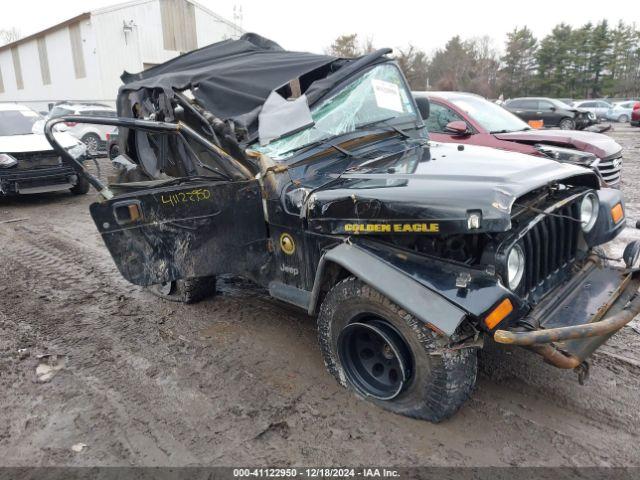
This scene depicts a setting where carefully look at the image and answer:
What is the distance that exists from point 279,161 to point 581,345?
6.85 feet

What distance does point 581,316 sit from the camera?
261 cm

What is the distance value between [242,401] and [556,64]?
56483 millimetres

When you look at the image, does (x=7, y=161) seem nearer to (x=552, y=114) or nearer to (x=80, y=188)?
(x=80, y=188)

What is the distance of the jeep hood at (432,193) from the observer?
236 cm

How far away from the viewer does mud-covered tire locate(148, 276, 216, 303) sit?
4266 millimetres

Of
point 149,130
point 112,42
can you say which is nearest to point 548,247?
point 149,130

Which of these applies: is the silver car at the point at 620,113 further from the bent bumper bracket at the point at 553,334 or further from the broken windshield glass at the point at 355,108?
the bent bumper bracket at the point at 553,334

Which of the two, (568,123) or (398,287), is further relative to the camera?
(568,123)

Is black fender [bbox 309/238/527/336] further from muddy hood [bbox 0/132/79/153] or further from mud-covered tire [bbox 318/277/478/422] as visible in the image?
muddy hood [bbox 0/132/79/153]

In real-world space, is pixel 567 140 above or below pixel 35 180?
above

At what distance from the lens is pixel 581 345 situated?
2.49 meters

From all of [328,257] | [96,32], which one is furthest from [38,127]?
[96,32]

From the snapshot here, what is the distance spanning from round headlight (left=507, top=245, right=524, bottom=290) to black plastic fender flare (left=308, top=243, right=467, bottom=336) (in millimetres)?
408

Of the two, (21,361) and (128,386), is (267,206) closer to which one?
(128,386)
